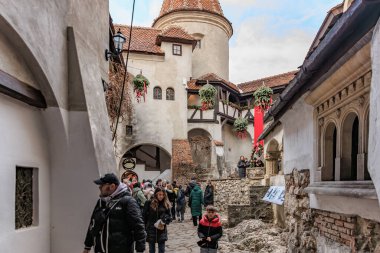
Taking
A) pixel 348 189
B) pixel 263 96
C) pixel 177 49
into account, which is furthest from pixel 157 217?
pixel 177 49

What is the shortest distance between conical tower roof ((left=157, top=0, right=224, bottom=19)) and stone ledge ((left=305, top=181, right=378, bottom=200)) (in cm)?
2950

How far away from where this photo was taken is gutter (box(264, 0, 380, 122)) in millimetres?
3258

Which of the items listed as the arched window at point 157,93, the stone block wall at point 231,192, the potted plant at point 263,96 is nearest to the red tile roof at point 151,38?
the arched window at point 157,93

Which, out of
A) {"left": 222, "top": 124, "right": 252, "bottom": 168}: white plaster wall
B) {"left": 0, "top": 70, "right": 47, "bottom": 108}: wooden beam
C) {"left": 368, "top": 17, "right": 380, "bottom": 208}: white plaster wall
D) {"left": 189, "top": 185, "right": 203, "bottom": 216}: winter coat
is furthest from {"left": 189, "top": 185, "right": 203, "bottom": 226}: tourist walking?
{"left": 222, "top": 124, "right": 252, "bottom": 168}: white plaster wall

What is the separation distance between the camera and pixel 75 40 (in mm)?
6555

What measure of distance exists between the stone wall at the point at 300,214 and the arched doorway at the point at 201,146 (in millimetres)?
21473

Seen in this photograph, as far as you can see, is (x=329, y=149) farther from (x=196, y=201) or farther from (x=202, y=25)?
(x=202, y=25)

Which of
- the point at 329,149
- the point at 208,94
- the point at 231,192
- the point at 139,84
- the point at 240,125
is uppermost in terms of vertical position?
the point at 139,84

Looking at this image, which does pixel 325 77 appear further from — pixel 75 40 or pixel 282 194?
pixel 282 194

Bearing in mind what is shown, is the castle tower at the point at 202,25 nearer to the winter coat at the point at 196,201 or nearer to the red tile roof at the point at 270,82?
the red tile roof at the point at 270,82

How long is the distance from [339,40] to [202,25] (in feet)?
100

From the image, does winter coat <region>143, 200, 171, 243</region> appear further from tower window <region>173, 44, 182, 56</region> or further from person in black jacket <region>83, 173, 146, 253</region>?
tower window <region>173, 44, 182, 56</region>

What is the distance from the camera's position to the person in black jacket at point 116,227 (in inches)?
174

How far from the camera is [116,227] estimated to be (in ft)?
14.6
